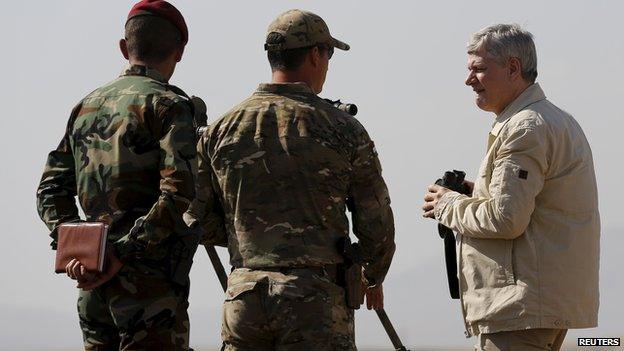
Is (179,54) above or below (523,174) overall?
above

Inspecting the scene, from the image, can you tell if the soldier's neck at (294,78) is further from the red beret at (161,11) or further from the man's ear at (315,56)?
the red beret at (161,11)

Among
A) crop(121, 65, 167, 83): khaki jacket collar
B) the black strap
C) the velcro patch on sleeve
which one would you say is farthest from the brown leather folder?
the velcro patch on sleeve

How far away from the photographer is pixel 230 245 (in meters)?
6.49

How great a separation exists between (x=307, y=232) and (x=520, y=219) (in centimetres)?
105

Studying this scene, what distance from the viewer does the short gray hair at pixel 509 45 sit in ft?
21.9

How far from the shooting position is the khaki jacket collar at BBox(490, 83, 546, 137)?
6526mm

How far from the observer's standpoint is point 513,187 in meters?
6.26

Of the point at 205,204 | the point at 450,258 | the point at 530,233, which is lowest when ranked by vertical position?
the point at 450,258

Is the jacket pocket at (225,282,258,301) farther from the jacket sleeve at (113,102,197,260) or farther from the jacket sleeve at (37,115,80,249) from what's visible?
the jacket sleeve at (37,115,80,249)

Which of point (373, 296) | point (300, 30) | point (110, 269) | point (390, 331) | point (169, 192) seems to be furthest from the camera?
point (390, 331)

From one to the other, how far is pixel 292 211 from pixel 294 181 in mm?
149

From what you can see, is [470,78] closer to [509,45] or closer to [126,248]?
[509,45]

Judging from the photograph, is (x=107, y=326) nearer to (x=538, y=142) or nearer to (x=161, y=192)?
(x=161, y=192)

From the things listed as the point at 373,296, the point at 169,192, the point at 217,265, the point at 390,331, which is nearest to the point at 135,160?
the point at 169,192
